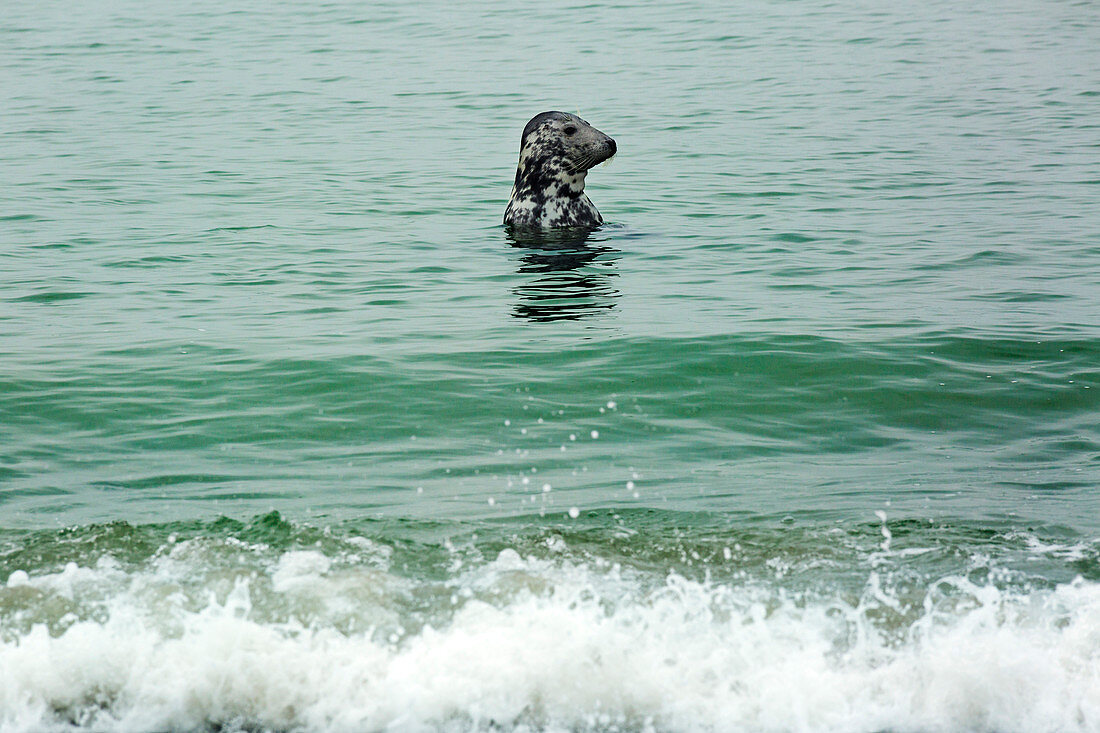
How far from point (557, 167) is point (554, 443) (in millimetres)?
6520

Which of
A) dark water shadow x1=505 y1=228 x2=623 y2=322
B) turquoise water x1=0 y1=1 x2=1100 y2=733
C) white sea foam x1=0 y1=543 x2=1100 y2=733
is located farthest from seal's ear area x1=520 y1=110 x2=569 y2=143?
white sea foam x1=0 y1=543 x2=1100 y2=733

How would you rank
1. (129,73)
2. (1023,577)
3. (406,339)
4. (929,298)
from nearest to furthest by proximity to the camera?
(1023,577) < (406,339) < (929,298) < (129,73)

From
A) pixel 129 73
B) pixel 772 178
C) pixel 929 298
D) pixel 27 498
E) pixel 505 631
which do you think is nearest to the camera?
pixel 505 631

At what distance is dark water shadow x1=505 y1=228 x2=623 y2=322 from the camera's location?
1059cm

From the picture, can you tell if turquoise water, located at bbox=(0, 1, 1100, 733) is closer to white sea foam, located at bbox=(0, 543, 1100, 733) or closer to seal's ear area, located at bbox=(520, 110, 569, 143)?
white sea foam, located at bbox=(0, 543, 1100, 733)

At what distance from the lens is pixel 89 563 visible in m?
5.79

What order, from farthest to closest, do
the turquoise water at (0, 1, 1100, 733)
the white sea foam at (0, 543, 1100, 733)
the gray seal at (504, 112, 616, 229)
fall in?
the gray seal at (504, 112, 616, 229) → the turquoise water at (0, 1, 1100, 733) → the white sea foam at (0, 543, 1100, 733)

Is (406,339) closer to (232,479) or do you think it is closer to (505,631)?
(232,479)

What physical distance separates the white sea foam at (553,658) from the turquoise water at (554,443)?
0.05ft

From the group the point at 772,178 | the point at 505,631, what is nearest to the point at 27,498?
the point at 505,631

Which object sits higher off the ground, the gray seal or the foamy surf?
the gray seal

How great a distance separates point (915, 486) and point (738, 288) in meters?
4.83

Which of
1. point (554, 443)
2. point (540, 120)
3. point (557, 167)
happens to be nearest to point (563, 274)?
point (557, 167)

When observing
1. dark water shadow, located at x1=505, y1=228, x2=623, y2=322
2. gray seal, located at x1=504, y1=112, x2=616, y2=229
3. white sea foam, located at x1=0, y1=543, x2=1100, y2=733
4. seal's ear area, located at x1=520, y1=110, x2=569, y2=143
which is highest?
seal's ear area, located at x1=520, y1=110, x2=569, y2=143
